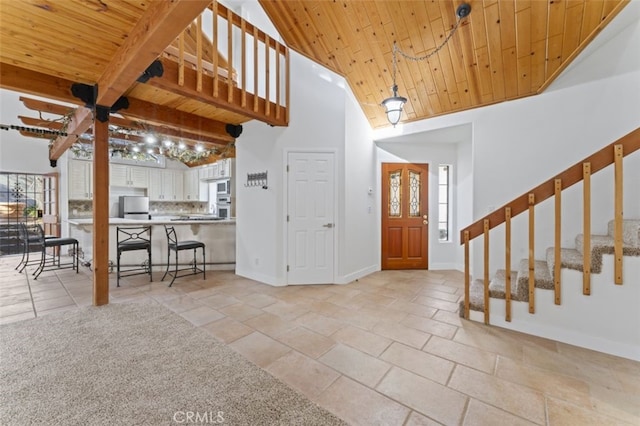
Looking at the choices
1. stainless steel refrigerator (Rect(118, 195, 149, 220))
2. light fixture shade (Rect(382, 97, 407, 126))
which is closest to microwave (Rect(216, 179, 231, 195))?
stainless steel refrigerator (Rect(118, 195, 149, 220))

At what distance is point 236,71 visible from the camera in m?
4.88

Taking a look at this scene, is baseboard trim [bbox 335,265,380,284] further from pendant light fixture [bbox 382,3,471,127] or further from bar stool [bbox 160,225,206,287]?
pendant light fixture [bbox 382,3,471,127]

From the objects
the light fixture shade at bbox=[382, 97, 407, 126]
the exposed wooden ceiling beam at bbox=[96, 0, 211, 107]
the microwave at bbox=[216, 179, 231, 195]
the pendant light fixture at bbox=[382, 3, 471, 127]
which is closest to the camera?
the exposed wooden ceiling beam at bbox=[96, 0, 211, 107]

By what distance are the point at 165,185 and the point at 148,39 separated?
23.3ft

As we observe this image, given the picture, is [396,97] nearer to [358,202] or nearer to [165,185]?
[358,202]

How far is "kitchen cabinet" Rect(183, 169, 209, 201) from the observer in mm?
8297

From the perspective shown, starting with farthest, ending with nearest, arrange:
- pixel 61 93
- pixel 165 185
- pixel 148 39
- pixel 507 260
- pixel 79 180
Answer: pixel 165 185 → pixel 79 180 → pixel 61 93 → pixel 507 260 → pixel 148 39

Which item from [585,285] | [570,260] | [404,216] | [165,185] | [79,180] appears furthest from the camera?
[165,185]

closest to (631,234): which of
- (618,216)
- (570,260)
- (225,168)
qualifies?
(618,216)

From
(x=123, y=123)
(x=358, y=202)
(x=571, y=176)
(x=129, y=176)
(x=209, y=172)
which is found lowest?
(x=358, y=202)

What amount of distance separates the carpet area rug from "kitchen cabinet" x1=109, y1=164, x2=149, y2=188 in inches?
218

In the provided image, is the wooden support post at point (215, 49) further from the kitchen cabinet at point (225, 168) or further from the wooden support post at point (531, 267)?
the kitchen cabinet at point (225, 168)

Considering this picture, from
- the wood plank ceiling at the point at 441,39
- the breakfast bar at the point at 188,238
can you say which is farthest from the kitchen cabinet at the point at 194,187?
the wood plank ceiling at the point at 441,39

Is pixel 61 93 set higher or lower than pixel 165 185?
higher
